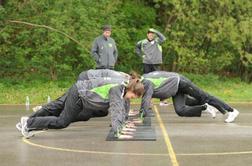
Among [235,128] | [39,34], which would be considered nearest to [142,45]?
[235,128]

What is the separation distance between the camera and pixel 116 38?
25.8m

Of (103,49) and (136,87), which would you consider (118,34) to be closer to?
(103,49)

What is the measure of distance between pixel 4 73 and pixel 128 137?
15.8m

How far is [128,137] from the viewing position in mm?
10156

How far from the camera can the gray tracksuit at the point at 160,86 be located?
449 inches

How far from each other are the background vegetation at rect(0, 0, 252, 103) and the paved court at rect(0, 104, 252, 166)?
9.93 metres

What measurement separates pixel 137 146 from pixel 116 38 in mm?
16679

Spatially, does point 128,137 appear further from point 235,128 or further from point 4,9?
point 4,9

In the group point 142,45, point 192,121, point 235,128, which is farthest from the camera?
point 142,45

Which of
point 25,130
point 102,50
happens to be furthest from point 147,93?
point 102,50

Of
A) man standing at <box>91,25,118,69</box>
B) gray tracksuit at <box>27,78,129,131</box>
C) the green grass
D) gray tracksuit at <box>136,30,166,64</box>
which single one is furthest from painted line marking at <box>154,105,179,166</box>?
the green grass

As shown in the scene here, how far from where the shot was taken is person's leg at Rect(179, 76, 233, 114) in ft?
39.3

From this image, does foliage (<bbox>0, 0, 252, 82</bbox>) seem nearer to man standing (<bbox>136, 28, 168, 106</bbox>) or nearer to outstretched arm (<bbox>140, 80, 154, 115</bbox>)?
man standing (<bbox>136, 28, 168, 106</bbox>)

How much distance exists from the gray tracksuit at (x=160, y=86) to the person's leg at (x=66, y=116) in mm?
1605
